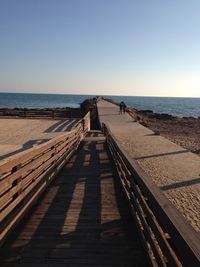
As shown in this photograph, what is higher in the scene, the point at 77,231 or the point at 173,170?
the point at 77,231

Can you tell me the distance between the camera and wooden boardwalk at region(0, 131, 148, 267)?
428 cm

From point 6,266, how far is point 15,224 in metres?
1.11

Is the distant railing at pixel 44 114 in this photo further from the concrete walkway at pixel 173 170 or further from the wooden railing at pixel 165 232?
the wooden railing at pixel 165 232

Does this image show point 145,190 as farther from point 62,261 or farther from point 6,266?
point 6,266

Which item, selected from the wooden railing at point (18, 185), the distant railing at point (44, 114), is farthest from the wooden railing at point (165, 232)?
the distant railing at point (44, 114)

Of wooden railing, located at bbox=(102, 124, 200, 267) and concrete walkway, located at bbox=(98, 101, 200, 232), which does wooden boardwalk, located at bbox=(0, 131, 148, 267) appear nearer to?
wooden railing, located at bbox=(102, 124, 200, 267)

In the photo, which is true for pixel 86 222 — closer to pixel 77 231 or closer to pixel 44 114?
pixel 77 231

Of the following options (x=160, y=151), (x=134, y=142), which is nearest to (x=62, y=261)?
(x=160, y=151)

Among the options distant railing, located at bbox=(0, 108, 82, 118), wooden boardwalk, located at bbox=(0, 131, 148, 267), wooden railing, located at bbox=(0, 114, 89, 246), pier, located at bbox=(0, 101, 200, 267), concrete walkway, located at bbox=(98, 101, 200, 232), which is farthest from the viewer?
distant railing, located at bbox=(0, 108, 82, 118)

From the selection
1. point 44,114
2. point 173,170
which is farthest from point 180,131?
point 173,170

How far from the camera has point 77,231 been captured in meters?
5.16

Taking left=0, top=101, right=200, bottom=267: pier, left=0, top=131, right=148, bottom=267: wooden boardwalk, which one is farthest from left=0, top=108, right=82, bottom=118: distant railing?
left=0, top=131, right=148, bottom=267: wooden boardwalk

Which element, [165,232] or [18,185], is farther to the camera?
[18,185]

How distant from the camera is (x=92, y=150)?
560 inches
